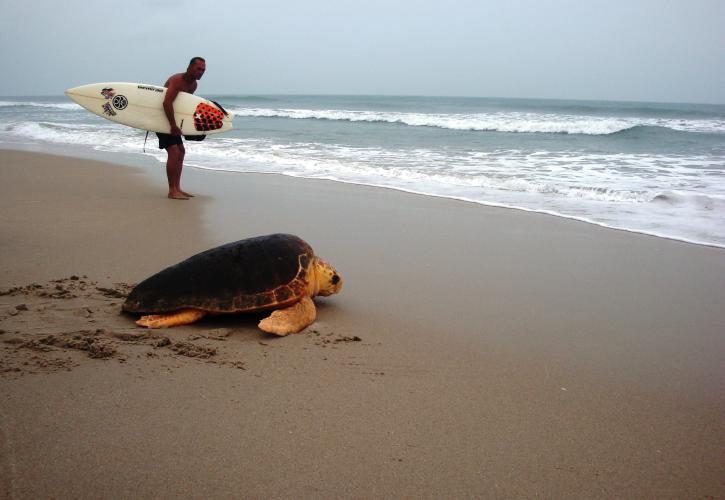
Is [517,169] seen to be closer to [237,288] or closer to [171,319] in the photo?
[237,288]

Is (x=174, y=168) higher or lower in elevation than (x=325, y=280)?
higher

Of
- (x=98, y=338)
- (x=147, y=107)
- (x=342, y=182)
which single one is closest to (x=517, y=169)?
(x=342, y=182)

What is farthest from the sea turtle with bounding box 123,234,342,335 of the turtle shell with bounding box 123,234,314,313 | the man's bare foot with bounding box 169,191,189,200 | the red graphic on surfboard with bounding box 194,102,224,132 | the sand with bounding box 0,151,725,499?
the red graphic on surfboard with bounding box 194,102,224,132

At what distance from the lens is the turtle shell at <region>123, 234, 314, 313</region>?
9.49 feet

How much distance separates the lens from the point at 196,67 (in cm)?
631

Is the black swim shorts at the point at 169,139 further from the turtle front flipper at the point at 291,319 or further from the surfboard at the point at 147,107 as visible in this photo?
the turtle front flipper at the point at 291,319

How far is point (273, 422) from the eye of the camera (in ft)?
6.82

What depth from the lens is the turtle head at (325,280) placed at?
10.6ft

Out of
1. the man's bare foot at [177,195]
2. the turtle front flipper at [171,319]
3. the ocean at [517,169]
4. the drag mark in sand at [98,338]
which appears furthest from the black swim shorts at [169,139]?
the turtle front flipper at [171,319]

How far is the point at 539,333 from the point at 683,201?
5.01 m

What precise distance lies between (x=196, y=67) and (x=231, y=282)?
14.1 ft

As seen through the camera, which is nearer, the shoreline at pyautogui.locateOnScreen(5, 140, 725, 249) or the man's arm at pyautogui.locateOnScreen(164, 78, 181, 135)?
the shoreline at pyautogui.locateOnScreen(5, 140, 725, 249)

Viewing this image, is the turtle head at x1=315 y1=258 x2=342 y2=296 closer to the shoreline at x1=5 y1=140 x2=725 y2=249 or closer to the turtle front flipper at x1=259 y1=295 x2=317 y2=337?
the turtle front flipper at x1=259 y1=295 x2=317 y2=337

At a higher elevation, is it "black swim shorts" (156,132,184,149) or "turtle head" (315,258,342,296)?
"black swim shorts" (156,132,184,149)
